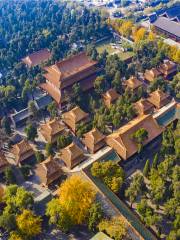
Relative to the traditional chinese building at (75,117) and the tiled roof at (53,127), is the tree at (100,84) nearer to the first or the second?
the traditional chinese building at (75,117)

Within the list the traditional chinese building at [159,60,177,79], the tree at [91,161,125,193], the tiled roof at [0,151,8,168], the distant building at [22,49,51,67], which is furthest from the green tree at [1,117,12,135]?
the traditional chinese building at [159,60,177,79]

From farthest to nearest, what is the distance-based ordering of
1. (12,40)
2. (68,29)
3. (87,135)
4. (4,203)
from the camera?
1. (68,29)
2. (12,40)
3. (87,135)
4. (4,203)

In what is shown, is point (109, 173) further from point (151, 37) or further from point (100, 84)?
point (151, 37)

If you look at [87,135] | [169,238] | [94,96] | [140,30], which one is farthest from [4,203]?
[140,30]

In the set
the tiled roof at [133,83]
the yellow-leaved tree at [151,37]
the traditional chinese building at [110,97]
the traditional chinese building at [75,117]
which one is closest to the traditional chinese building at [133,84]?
the tiled roof at [133,83]

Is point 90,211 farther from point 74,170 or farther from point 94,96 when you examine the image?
point 94,96

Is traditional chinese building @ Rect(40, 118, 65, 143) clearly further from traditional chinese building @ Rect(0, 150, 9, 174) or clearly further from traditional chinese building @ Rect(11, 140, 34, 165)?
traditional chinese building @ Rect(0, 150, 9, 174)
